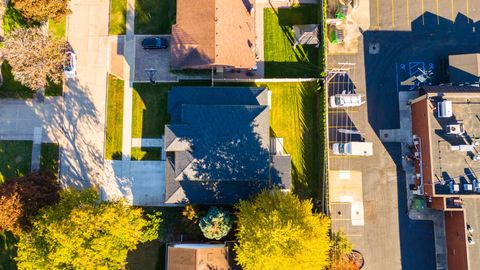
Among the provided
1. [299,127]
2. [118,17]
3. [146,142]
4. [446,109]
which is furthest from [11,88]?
[446,109]

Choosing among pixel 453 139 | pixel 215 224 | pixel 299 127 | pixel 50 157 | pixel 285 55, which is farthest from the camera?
pixel 285 55

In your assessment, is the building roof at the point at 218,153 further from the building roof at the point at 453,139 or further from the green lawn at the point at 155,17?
the building roof at the point at 453,139

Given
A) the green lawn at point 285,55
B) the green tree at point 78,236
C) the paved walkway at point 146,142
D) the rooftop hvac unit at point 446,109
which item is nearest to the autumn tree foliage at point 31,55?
the paved walkway at point 146,142

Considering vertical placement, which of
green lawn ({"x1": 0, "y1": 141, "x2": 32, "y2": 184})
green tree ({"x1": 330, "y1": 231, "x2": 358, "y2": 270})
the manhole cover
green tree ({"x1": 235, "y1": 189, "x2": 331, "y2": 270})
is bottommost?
green tree ({"x1": 330, "y1": 231, "x2": 358, "y2": 270})

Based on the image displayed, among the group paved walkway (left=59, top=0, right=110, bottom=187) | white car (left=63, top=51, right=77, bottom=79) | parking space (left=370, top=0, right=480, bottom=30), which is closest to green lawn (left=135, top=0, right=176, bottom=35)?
paved walkway (left=59, top=0, right=110, bottom=187)

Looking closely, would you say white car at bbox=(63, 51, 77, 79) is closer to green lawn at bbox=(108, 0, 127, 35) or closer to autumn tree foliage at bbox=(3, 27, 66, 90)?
autumn tree foliage at bbox=(3, 27, 66, 90)

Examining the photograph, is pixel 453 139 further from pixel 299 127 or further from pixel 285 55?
pixel 285 55
